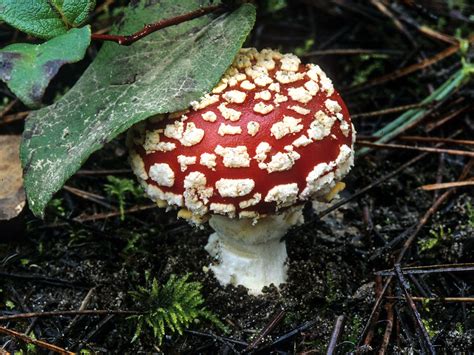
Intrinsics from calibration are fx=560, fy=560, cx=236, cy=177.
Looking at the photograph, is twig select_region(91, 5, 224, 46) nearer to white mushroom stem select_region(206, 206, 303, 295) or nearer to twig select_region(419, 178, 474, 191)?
white mushroom stem select_region(206, 206, 303, 295)

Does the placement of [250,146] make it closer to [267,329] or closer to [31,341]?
[267,329]

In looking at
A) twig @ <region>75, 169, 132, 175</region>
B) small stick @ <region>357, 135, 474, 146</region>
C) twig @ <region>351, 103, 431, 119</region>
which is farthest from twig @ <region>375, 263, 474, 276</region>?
twig @ <region>75, 169, 132, 175</region>

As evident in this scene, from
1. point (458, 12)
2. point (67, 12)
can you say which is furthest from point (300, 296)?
point (458, 12)

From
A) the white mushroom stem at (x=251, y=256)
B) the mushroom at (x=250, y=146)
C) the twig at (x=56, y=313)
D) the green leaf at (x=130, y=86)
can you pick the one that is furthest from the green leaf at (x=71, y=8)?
the twig at (x=56, y=313)

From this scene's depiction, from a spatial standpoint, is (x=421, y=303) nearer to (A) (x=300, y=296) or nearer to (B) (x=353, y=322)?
(B) (x=353, y=322)

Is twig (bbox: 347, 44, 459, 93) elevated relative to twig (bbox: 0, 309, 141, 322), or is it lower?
elevated

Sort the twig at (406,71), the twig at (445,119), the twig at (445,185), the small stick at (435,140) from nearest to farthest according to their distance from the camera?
1. the twig at (445,185)
2. the small stick at (435,140)
3. the twig at (445,119)
4. the twig at (406,71)

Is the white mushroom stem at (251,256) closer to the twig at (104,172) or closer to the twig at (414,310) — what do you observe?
the twig at (414,310)
